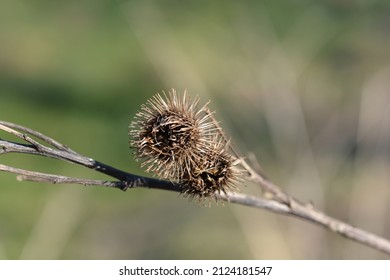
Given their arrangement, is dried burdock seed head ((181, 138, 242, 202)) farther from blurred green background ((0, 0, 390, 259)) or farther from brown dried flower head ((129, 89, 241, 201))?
blurred green background ((0, 0, 390, 259))

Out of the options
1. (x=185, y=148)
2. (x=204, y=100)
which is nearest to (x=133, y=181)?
(x=185, y=148)

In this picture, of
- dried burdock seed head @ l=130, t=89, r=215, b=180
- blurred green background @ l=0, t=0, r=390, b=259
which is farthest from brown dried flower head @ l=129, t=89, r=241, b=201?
blurred green background @ l=0, t=0, r=390, b=259

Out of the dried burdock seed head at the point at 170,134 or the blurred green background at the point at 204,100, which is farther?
the blurred green background at the point at 204,100

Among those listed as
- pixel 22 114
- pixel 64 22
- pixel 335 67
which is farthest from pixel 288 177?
pixel 64 22

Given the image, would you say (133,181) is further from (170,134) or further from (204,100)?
(204,100)

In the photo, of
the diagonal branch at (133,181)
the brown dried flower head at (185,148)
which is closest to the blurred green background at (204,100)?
the diagonal branch at (133,181)

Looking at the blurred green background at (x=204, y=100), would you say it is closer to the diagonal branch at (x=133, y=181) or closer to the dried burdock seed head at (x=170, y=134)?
the diagonal branch at (x=133, y=181)
